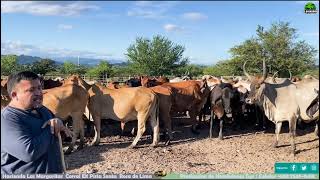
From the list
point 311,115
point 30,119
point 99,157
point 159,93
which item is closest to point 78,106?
point 99,157

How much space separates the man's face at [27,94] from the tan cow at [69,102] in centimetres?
686

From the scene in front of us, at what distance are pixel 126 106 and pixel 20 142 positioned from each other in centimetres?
809

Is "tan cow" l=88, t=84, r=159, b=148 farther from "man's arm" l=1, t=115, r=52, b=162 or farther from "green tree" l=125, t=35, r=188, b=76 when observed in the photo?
"green tree" l=125, t=35, r=188, b=76

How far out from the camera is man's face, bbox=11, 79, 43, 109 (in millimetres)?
3619

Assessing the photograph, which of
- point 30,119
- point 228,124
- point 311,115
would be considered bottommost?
point 228,124

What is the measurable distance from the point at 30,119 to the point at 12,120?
0.52 feet

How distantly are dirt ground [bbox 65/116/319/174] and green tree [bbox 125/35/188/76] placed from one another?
31.4m

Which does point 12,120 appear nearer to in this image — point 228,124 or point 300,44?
point 228,124

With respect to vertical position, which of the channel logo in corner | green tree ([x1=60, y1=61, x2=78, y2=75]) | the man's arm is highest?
the channel logo in corner

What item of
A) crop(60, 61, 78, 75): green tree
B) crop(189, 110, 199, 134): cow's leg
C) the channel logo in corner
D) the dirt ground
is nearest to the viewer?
the channel logo in corner

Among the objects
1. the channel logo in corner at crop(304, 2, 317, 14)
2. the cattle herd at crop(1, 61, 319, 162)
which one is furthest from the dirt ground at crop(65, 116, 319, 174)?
the channel logo in corner at crop(304, 2, 317, 14)

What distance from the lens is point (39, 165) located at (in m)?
3.54

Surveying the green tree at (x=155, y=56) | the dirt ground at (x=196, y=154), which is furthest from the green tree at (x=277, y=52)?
the dirt ground at (x=196, y=154)

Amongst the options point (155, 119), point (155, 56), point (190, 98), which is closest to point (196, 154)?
point (155, 119)
